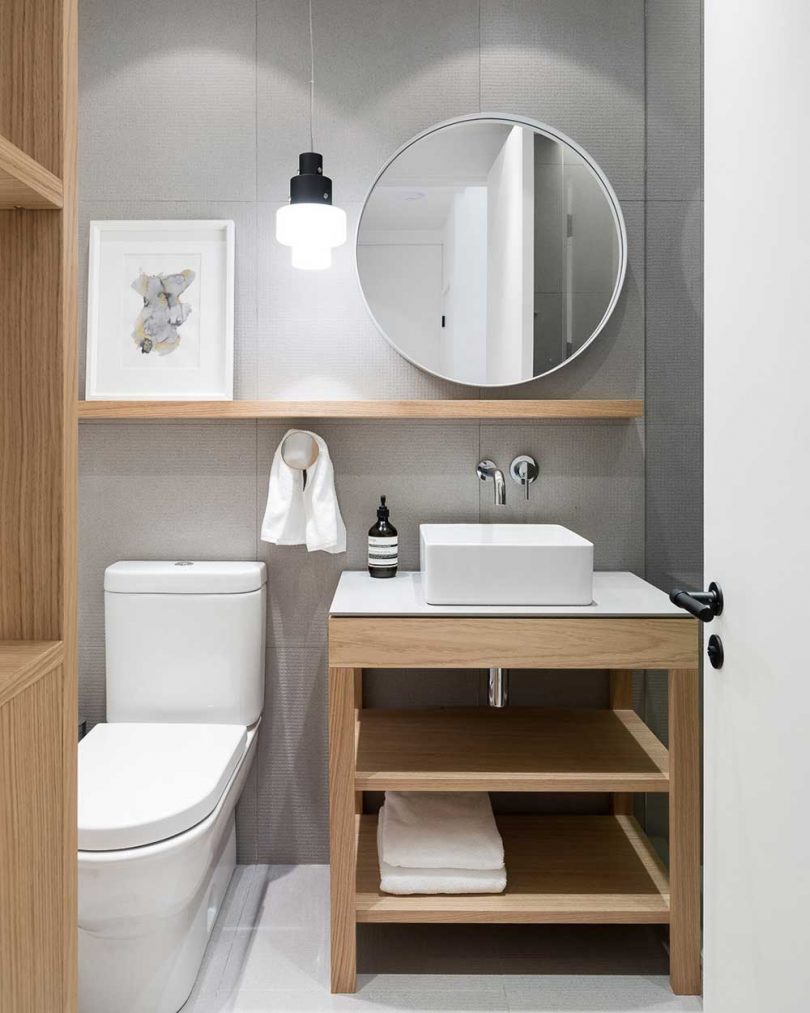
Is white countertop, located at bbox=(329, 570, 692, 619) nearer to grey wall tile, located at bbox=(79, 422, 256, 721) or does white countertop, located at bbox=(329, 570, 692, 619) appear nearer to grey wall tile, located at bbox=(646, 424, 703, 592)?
grey wall tile, located at bbox=(646, 424, 703, 592)

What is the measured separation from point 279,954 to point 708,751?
3.88ft

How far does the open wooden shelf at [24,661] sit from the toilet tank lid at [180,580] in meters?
1.33

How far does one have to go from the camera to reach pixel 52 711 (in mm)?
821

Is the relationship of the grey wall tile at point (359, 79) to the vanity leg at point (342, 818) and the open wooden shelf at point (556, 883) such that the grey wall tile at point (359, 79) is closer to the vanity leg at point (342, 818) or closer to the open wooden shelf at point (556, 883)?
the vanity leg at point (342, 818)

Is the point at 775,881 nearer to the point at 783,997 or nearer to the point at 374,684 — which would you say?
the point at 783,997

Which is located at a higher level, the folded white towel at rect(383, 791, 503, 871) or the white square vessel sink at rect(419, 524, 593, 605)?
the white square vessel sink at rect(419, 524, 593, 605)

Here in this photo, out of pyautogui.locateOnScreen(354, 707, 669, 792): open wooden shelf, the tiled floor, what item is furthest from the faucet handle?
the tiled floor

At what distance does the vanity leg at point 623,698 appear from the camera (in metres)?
2.29

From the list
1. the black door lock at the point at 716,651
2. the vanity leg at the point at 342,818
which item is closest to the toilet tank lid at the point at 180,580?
the vanity leg at the point at 342,818

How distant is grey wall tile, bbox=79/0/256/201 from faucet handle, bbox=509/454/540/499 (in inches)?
40.0

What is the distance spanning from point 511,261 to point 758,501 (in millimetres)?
1349

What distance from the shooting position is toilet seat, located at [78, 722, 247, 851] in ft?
5.09

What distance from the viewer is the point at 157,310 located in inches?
89.9

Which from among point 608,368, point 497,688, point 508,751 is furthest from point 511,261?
point 508,751
